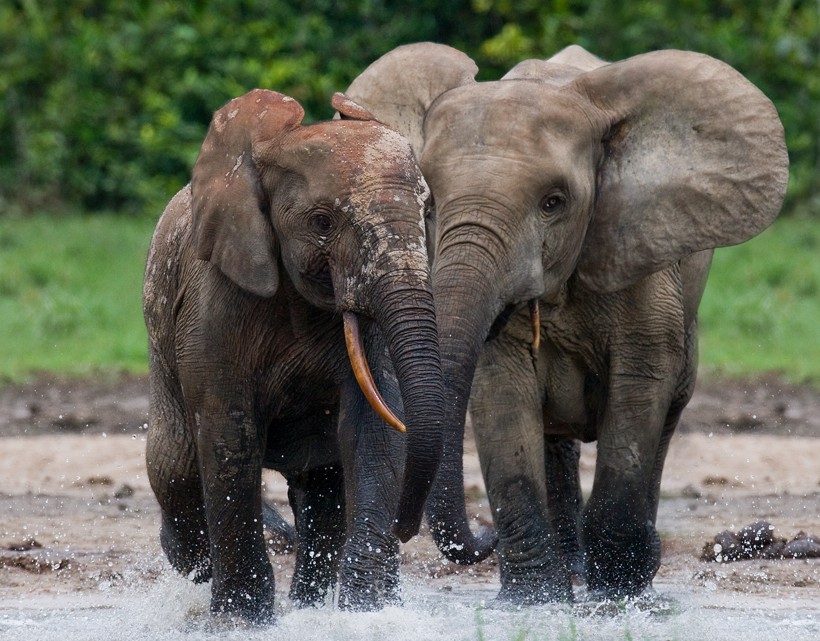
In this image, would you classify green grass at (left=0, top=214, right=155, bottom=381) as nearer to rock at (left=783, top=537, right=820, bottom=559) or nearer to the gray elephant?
rock at (left=783, top=537, right=820, bottom=559)

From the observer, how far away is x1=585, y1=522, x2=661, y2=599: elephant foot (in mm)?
6352

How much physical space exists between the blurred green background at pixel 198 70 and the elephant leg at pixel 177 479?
7974 mm

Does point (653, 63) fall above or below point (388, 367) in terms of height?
above

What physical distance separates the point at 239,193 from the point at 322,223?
1.05ft

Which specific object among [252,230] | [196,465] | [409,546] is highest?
[252,230]

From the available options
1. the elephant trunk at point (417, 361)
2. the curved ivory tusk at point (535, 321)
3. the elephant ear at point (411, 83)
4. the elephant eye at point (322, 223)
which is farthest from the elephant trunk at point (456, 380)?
the elephant ear at point (411, 83)

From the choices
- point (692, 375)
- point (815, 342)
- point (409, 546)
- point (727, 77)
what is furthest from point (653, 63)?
point (815, 342)

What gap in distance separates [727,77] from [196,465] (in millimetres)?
2216

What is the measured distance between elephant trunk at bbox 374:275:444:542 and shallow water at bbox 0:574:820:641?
2.33 ft

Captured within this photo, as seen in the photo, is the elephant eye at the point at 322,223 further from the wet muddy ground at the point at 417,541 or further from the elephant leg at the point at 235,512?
the wet muddy ground at the point at 417,541

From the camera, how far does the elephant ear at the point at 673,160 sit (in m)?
6.14

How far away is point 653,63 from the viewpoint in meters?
6.23

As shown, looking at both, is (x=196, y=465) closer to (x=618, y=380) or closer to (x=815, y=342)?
(x=618, y=380)

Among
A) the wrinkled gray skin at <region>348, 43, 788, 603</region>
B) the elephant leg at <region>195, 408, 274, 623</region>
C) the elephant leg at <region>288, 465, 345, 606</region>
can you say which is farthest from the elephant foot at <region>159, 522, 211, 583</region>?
the wrinkled gray skin at <region>348, 43, 788, 603</region>
